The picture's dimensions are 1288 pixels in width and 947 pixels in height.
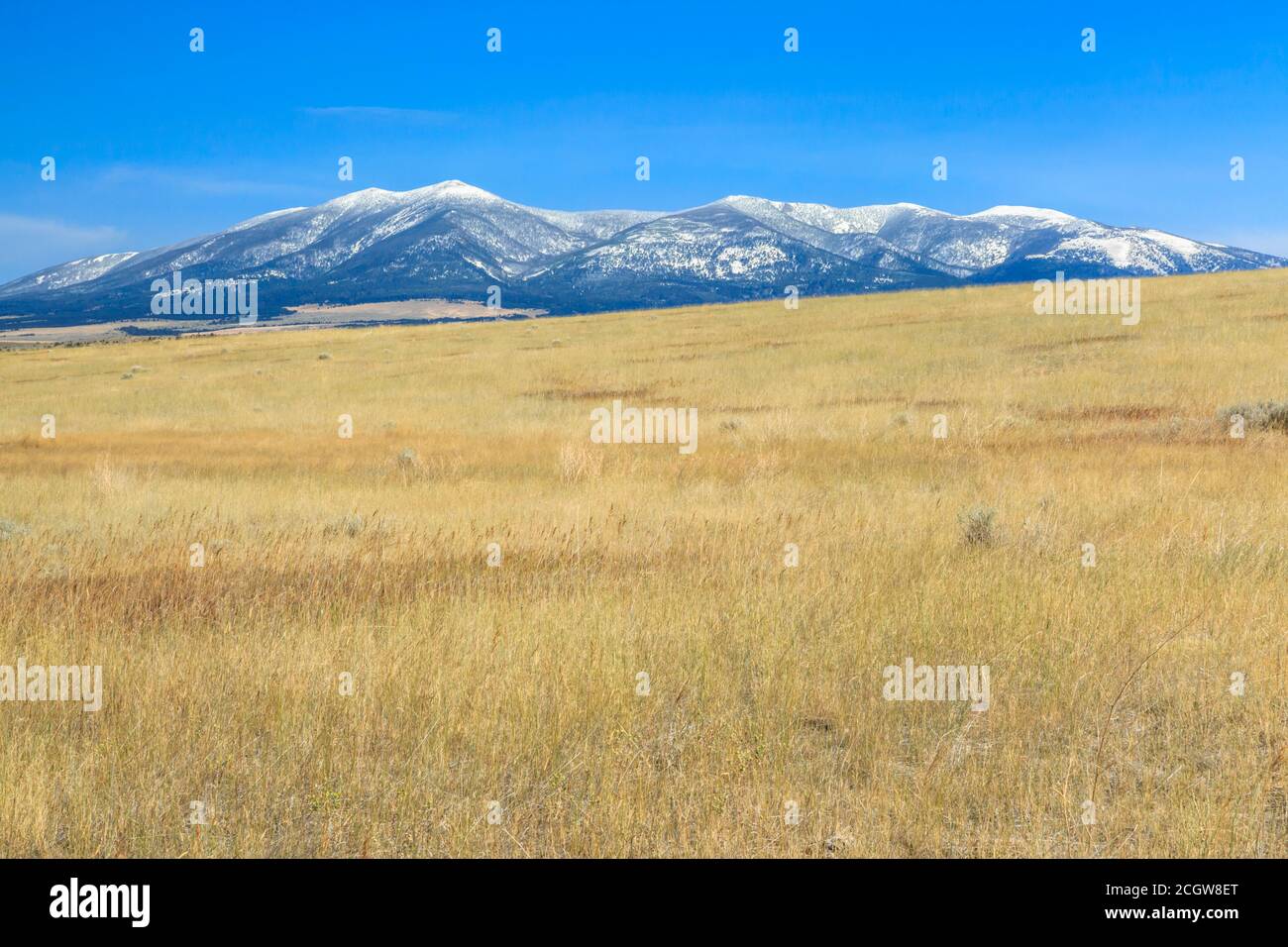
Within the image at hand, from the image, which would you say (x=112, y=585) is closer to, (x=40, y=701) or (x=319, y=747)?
(x=40, y=701)

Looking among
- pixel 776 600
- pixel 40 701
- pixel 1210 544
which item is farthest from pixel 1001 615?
pixel 40 701

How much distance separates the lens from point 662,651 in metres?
5.97

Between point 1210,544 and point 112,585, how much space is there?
33.5ft

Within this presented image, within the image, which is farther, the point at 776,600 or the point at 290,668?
the point at 776,600

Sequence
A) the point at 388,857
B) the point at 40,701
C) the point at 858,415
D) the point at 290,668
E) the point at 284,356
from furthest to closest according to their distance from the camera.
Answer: the point at 284,356, the point at 858,415, the point at 290,668, the point at 40,701, the point at 388,857

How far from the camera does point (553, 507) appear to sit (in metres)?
12.7

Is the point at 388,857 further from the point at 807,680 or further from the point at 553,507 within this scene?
the point at 553,507

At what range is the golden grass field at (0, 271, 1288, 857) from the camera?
3.90m

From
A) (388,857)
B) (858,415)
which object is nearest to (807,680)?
(388,857)

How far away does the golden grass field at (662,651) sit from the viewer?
390 centimetres
